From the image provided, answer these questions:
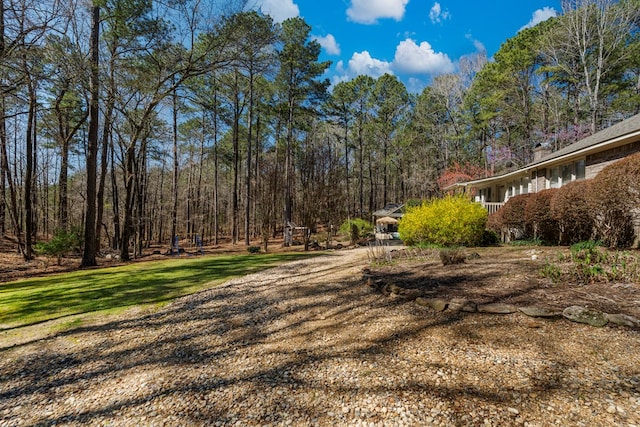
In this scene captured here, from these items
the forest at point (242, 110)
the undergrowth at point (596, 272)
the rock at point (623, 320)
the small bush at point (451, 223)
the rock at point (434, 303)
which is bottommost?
the rock at point (434, 303)

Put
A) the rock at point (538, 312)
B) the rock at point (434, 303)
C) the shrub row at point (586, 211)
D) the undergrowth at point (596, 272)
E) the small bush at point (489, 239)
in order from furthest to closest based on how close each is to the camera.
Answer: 1. the small bush at point (489, 239)
2. the shrub row at point (586, 211)
3. the undergrowth at point (596, 272)
4. the rock at point (434, 303)
5. the rock at point (538, 312)

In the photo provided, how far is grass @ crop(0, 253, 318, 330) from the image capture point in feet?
15.3

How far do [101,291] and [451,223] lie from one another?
925 cm

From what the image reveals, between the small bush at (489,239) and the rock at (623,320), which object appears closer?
the rock at (623,320)

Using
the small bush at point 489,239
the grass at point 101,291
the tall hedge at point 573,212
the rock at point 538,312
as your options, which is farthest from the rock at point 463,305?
the small bush at point 489,239

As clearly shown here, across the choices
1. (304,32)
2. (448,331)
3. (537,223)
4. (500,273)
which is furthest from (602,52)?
(448,331)

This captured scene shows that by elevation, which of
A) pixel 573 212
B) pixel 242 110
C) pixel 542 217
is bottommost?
pixel 542 217

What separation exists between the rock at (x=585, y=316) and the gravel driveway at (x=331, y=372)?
8cm

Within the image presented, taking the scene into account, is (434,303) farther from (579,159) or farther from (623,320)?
(579,159)

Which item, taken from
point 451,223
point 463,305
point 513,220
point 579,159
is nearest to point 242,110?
point 451,223

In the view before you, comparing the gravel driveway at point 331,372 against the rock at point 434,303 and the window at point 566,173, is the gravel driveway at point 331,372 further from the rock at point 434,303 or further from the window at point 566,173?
the window at point 566,173

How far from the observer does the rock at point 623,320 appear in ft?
9.19

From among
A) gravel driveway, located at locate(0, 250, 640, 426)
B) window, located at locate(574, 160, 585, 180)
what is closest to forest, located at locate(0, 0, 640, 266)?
gravel driveway, located at locate(0, 250, 640, 426)

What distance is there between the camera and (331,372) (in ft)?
8.68
